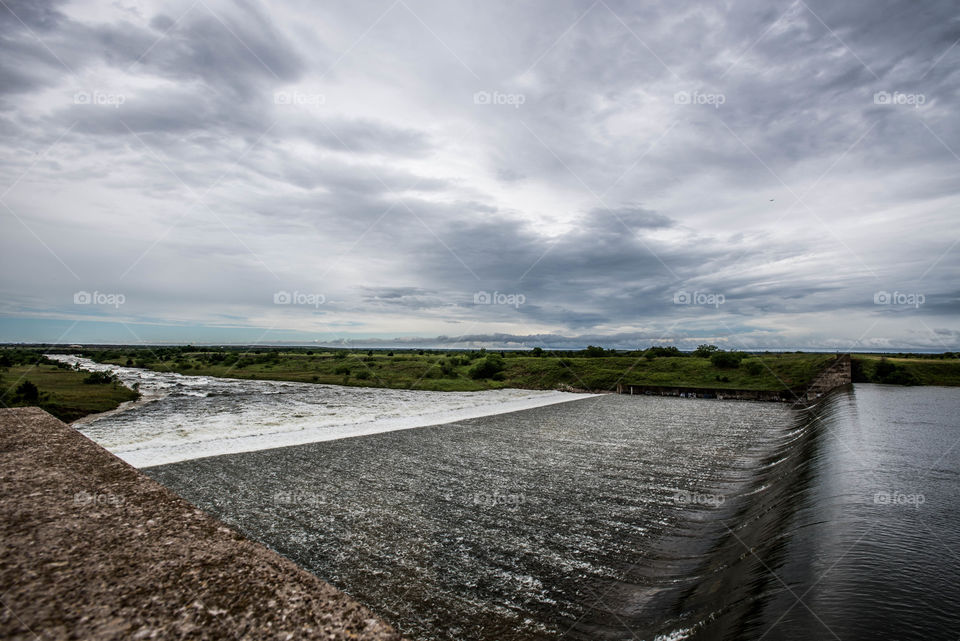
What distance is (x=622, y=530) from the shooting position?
9227 mm

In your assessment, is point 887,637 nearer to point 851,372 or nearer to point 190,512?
A: point 190,512

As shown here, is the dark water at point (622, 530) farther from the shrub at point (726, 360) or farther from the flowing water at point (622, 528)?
the shrub at point (726, 360)

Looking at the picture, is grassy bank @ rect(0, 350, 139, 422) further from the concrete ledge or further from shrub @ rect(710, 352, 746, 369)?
shrub @ rect(710, 352, 746, 369)

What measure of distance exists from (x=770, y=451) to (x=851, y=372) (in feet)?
131

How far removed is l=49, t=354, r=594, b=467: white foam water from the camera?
17672 millimetres

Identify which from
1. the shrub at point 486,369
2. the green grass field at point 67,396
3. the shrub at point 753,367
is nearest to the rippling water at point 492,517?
the green grass field at point 67,396

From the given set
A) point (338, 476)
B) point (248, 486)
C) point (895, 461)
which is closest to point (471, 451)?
point (338, 476)

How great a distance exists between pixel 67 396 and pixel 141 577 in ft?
117

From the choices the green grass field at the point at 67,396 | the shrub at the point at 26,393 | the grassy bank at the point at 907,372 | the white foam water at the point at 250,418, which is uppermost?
the grassy bank at the point at 907,372

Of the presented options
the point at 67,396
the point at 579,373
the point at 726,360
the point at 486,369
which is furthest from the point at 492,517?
the point at 486,369

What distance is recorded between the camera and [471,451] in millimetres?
17078

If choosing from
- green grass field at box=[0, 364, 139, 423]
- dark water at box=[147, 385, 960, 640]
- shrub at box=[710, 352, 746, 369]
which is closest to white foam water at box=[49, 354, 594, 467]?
green grass field at box=[0, 364, 139, 423]

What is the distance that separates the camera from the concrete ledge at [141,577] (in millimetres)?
1989

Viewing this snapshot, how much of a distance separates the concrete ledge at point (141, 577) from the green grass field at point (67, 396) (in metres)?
25.1
